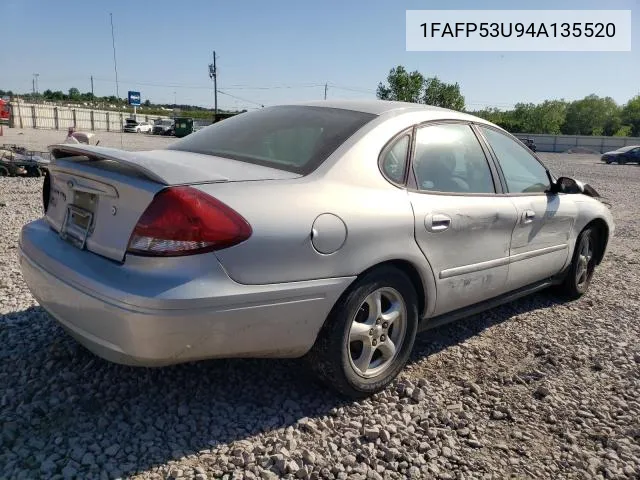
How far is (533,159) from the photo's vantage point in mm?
4219

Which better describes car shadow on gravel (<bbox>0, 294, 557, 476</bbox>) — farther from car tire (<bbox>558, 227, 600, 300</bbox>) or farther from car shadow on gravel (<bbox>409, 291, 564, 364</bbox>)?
car tire (<bbox>558, 227, 600, 300</bbox>)

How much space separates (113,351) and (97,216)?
63 cm

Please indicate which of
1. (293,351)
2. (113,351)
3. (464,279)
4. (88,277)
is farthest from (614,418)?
(88,277)

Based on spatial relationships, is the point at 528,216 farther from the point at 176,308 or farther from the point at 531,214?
the point at 176,308

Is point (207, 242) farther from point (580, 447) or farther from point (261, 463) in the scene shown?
point (580, 447)

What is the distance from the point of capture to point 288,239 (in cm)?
230

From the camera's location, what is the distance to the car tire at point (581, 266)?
4.61 m

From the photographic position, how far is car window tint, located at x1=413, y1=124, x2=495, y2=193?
10.2ft

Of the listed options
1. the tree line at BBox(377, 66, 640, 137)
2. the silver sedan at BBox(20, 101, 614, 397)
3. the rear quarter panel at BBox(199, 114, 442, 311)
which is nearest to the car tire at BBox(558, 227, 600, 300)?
the silver sedan at BBox(20, 101, 614, 397)

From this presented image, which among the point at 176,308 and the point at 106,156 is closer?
the point at 176,308

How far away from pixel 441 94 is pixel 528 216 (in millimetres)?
A: 62621

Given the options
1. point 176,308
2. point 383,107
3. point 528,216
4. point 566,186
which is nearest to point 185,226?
point 176,308

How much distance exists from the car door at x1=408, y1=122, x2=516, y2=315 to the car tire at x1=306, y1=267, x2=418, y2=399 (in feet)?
0.84

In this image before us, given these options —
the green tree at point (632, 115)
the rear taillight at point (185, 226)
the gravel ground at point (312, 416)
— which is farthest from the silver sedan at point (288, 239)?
the green tree at point (632, 115)
